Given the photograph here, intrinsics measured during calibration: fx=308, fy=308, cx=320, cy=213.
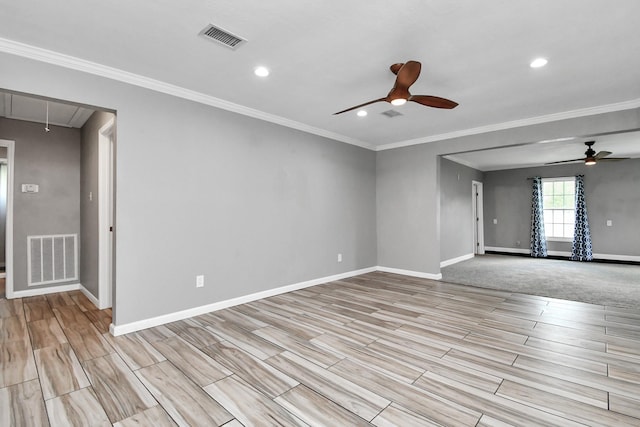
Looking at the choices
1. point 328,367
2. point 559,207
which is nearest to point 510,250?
point 559,207

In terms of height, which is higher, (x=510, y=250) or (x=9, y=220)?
(x=9, y=220)

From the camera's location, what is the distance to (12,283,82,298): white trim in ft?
14.0

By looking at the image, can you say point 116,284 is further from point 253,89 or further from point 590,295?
point 590,295

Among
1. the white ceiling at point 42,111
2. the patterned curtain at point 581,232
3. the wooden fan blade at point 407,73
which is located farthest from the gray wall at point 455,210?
the white ceiling at point 42,111

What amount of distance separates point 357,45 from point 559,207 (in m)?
8.55

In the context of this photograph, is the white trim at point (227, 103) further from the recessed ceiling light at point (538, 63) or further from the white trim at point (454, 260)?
the white trim at point (454, 260)

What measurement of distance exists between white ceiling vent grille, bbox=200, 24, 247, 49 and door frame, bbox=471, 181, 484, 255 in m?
8.19

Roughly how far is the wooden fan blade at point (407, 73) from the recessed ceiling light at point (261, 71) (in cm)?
127

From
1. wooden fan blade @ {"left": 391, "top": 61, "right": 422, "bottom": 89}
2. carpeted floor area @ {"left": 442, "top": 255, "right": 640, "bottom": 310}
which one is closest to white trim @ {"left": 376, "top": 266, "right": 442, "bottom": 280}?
carpeted floor area @ {"left": 442, "top": 255, "right": 640, "bottom": 310}

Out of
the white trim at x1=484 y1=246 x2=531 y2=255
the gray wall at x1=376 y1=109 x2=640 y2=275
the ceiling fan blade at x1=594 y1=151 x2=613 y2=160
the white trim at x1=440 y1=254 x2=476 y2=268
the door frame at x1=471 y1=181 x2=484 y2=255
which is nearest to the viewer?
the gray wall at x1=376 y1=109 x2=640 y2=275

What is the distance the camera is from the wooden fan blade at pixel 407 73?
2.35 metres

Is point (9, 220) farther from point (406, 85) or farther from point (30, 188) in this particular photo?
point (406, 85)

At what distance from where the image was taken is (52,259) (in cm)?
455

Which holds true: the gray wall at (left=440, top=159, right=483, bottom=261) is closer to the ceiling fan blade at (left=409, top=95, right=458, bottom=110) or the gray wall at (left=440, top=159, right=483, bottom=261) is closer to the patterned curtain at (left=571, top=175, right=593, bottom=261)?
the patterned curtain at (left=571, top=175, right=593, bottom=261)
